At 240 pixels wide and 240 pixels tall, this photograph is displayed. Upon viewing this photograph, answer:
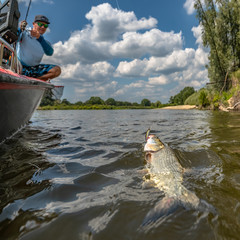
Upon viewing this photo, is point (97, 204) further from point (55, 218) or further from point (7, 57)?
point (7, 57)

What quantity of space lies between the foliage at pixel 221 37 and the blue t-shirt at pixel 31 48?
22065 mm

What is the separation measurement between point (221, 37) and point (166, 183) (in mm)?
26273

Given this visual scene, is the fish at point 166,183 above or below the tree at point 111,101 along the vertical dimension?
below

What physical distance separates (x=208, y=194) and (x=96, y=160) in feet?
6.10

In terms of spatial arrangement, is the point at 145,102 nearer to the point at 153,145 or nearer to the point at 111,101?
the point at 111,101

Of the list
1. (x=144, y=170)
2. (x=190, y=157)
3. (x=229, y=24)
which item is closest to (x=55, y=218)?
(x=144, y=170)

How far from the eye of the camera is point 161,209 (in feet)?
Result: 5.29

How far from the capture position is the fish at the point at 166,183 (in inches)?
63.5

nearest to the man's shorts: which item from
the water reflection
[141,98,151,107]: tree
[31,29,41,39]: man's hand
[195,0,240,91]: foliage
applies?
[31,29,41,39]: man's hand

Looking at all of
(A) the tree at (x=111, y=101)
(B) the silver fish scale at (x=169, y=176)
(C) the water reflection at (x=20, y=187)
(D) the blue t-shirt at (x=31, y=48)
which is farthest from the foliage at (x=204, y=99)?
(A) the tree at (x=111, y=101)

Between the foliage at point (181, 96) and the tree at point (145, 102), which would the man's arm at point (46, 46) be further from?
the tree at point (145, 102)

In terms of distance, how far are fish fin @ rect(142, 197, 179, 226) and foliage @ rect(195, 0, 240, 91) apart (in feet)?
80.2

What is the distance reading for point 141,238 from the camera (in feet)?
4.23

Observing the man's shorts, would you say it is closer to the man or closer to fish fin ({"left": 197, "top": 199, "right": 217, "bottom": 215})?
the man
